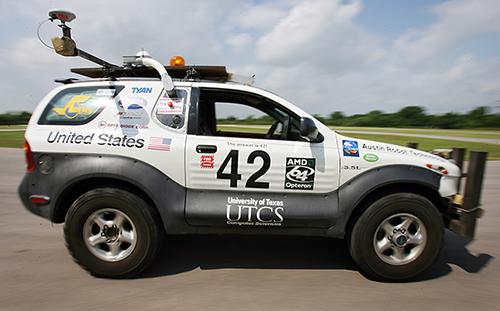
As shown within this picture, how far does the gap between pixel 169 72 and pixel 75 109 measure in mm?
1013

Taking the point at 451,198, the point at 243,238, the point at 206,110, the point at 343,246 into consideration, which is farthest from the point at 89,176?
the point at 451,198

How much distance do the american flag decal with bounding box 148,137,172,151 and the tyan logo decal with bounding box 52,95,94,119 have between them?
70 cm

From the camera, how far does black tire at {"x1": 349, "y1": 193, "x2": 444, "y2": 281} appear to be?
3.49 meters

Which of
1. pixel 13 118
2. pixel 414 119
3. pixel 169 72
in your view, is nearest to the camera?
pixel 169 72

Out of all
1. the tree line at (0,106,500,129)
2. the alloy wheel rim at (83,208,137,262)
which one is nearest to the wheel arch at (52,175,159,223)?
the alloy wheel rim at (83,208,137,262)

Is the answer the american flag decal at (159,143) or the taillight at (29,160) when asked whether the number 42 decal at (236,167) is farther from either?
the taillight at (29,160)

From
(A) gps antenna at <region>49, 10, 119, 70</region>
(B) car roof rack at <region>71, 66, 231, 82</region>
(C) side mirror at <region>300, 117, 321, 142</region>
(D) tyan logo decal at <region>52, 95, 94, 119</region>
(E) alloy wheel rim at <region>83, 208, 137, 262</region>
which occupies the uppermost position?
(A) gps antenna at <region>49, 10, 119, 70</region>

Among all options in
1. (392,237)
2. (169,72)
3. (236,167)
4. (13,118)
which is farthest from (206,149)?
(13,118)

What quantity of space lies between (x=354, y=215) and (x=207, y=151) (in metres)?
1.59

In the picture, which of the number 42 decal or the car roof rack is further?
the car roof rack

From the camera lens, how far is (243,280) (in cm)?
347

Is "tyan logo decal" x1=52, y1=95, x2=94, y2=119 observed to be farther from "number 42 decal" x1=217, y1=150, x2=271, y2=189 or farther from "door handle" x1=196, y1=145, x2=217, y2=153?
"number 42 decal" x1=217, y1=150, x2=271, y2=189

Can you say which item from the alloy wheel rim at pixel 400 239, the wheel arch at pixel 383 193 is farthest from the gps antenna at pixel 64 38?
the alloy wheel rim at pixel 400 239

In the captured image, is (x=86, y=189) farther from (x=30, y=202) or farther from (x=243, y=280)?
(x=243, y=280)
